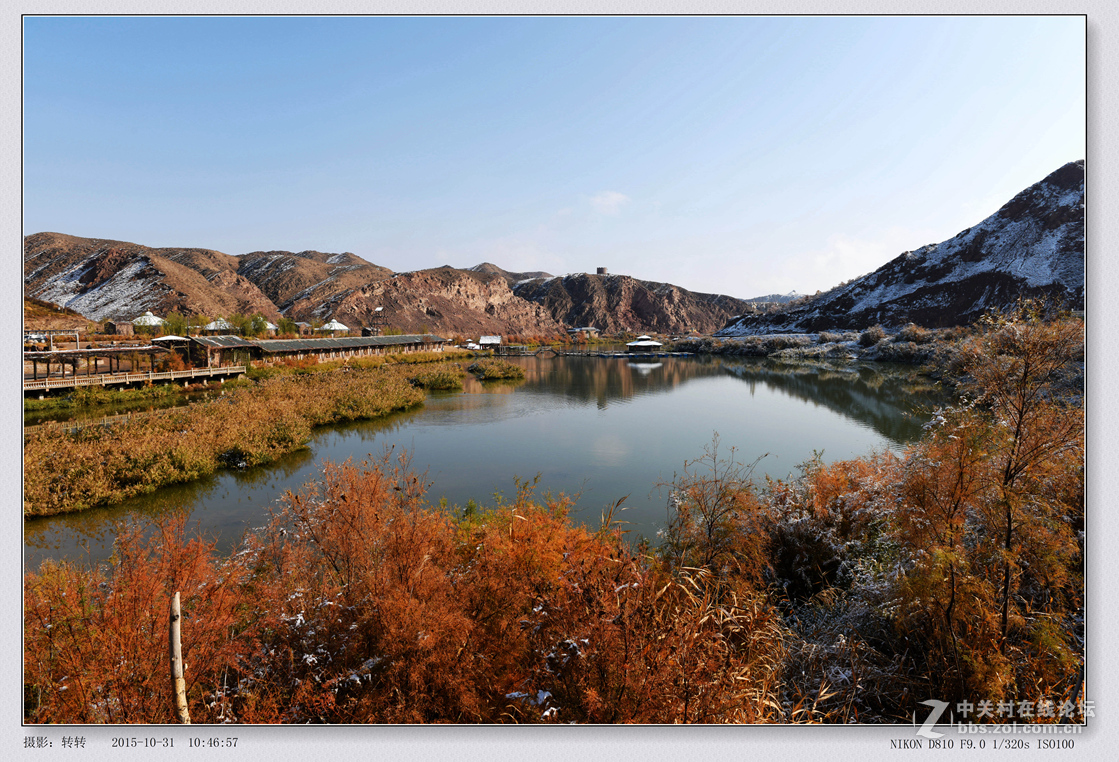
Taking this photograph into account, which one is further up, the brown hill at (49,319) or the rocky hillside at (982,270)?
the rocky hillside at (982,270)

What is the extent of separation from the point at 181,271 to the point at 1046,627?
319 ft

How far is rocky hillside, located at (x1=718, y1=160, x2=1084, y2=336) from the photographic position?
43.1 meters

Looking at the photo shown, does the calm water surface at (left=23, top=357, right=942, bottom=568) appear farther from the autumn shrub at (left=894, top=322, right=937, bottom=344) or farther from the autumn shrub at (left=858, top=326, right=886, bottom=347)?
the autumn shrub at (left=858, top=326, right=886, bottom=347)

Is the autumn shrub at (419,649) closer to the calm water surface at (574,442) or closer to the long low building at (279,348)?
the calm water surface at (574,442)

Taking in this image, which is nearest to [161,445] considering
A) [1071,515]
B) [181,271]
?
[1071,515]

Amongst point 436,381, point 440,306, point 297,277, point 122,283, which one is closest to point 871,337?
point 436,381

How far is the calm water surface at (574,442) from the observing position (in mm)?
9250

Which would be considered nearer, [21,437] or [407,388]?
[21,437]

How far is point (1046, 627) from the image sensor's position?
3.19 m

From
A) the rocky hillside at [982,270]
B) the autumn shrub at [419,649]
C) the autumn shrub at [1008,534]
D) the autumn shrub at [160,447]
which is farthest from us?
the rocky hillside at [982,270]

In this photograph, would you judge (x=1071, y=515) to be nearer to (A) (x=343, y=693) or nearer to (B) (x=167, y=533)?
(A) (x=343, y=693)

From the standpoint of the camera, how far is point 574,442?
49.8 feet

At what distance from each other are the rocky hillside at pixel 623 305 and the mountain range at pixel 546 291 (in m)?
0.43

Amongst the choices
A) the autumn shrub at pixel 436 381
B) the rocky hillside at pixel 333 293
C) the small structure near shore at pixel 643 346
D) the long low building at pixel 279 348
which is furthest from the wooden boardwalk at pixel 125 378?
the small structure near shore at pixel 643 346
